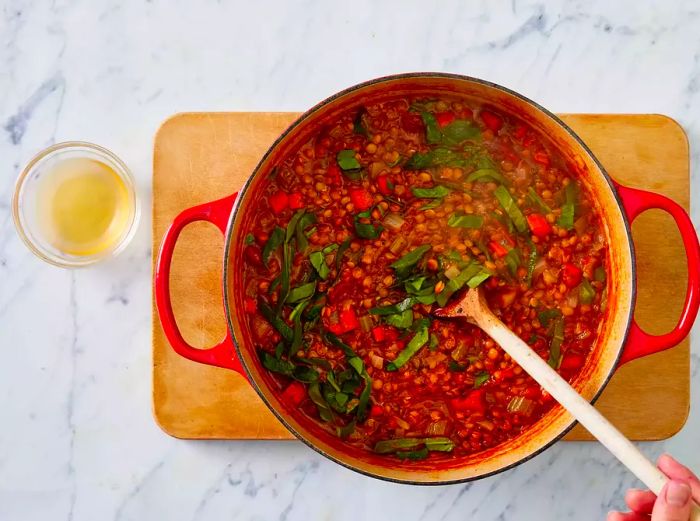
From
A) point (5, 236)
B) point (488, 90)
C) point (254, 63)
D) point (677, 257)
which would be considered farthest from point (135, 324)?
point (677, 257)

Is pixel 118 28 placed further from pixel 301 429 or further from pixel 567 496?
pixel 567 496

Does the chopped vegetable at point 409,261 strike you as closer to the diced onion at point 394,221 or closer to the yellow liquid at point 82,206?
the diced onion at point 394,221

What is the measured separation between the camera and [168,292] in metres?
2.51

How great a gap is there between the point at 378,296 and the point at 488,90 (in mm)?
798

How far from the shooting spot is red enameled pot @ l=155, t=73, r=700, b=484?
2445 mm

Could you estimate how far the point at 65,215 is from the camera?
296 centimetres

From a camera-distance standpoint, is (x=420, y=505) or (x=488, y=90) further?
(x=420, y=505)

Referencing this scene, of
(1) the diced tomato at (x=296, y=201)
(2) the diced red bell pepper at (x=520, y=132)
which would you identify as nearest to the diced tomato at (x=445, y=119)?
(2) the diced red bell pepper at (x=520, y=132)

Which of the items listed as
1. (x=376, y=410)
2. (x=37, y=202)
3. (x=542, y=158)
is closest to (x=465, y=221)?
(x=542, y=158)

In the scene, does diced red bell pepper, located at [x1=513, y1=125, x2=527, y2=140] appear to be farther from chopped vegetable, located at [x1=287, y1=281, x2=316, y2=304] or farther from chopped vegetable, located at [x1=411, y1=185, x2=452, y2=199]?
chopped vegetable, located at [x1=287, y1=281, x2=316, y2=304]

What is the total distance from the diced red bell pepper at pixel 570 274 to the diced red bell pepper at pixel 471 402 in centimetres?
49

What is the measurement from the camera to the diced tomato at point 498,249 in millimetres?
2688

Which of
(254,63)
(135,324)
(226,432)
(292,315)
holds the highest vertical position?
(254,63)

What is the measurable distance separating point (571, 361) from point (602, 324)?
169 millimetres
